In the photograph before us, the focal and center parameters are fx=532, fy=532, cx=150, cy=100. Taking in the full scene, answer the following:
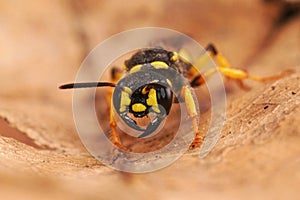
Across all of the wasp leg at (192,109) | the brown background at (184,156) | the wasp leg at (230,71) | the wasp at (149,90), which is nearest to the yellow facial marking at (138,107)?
the wasp at (149,90)

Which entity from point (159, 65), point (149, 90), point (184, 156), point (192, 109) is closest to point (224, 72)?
point (159, 65)

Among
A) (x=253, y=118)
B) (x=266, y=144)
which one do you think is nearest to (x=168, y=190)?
(x=266, y=144)

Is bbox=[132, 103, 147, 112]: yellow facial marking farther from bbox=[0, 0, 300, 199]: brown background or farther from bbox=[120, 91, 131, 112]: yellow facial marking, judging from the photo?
bbox=[0, 0, 300, 199]: brown background

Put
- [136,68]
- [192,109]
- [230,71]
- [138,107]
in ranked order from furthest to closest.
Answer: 1. [230,71]
2. [136,68]
3. [192,109]
4. [138,107]

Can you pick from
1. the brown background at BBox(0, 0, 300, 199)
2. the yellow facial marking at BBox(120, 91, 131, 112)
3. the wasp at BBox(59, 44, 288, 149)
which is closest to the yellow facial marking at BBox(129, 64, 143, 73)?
the wasp at BBox(59, 44, 288, 149)

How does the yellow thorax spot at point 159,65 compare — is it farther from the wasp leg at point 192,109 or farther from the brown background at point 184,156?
the brown background at point 184,156

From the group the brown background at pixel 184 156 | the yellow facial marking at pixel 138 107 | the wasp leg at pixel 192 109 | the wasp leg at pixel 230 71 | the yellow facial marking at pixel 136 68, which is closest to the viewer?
the brown background at pixel 184 156

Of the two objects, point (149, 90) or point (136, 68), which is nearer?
point (149, 90)

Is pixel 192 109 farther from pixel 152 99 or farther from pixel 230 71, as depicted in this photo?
pixel 230 71
